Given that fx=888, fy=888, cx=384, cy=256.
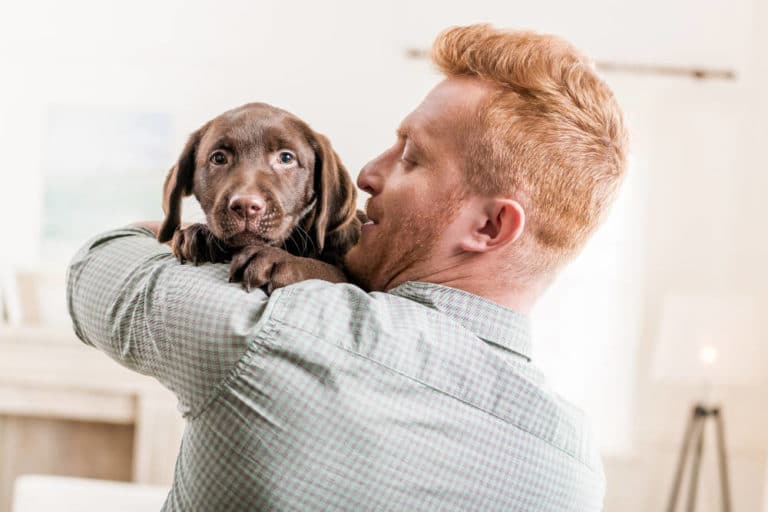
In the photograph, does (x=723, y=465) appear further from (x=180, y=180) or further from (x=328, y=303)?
(x=328, y=303)

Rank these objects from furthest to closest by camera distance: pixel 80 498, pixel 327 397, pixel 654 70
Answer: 1. pixel 654 70
2. pixel 80 498
3. pixel 327 397

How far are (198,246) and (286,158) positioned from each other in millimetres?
245

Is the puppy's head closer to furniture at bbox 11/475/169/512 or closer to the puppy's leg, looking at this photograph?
the puppy's leg

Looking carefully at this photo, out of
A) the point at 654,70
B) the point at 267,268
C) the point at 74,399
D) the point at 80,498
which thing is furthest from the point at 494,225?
the point at 654,70

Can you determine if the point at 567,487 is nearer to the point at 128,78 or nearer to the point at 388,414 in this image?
the point at 388,414

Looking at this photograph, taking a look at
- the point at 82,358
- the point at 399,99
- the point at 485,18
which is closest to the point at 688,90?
the point at 485,18

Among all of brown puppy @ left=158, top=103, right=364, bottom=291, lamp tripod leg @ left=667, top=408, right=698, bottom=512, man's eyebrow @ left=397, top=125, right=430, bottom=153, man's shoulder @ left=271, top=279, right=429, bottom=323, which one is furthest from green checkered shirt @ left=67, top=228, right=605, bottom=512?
lamp tripod leg @ left=667, top=408, right=698, bottom=512

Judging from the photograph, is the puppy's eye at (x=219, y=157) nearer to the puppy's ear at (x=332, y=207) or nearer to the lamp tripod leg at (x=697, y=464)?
the puppy's ear at (x=332, y=207)

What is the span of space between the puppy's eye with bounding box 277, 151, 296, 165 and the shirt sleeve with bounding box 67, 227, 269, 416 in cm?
27

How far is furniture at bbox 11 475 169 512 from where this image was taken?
2604 millimetres

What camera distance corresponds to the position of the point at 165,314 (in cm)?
99

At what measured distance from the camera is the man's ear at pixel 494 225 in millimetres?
1125

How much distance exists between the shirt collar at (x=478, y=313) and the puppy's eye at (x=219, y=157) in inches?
14.1

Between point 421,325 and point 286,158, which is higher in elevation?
point 286,158
